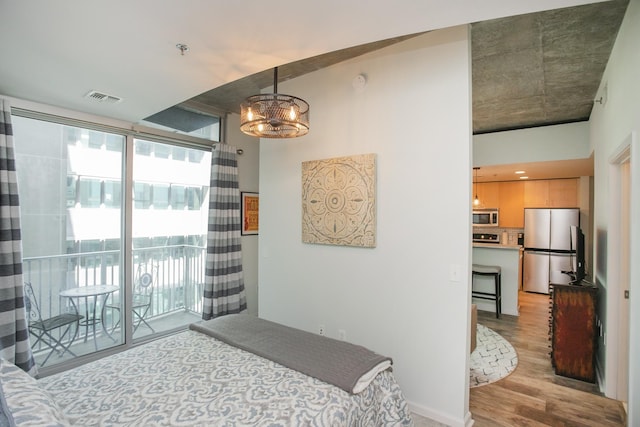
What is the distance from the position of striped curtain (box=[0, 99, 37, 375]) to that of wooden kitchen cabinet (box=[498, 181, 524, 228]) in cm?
829

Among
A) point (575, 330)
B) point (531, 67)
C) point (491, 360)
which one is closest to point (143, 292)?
point (491, 360)

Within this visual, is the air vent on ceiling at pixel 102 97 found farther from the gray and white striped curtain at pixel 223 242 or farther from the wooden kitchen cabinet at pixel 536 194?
the wooden kitchen cabinet at pixel 536 194

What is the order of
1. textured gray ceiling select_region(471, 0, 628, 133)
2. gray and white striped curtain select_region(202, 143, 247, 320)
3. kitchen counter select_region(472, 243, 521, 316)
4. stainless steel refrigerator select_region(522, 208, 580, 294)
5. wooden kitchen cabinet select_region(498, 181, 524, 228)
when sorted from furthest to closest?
wooden kitchen cabinet select_region(498, 181, 524, 228)
stainless steel refrigerator select_region(522, 208, 580, 294)
kitchen counter select_region(472, 243, 521, 316)
gray and white striped curtain select_region(202, 143, 247, 320)
textured gray ceiling select_region(471, 0, 628, 133)

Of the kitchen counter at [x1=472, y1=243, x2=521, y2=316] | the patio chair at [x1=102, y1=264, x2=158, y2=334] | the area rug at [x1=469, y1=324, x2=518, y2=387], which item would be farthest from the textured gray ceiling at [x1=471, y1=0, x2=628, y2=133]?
the patio chair at [x1=102, y1=264, x2=158, y2=334]

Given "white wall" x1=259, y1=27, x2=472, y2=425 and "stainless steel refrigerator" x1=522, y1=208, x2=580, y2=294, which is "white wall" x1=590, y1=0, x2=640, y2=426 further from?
"stainless steel refrigerator" x1=522, y1=208, x2=580, y2=294

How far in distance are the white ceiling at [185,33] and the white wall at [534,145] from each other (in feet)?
12.1

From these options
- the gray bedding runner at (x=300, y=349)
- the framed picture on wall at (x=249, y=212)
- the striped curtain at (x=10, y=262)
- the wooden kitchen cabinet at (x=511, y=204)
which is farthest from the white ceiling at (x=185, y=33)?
the wooden kitchen cabinet at (x=511, y=204)

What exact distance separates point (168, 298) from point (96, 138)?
2265mm

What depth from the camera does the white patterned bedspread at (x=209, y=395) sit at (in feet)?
4.51

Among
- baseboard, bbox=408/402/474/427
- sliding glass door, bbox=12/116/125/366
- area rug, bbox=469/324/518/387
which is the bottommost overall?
area rug, bbox=469/324/518/387

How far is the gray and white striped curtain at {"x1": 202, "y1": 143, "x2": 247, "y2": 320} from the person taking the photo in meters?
3.97

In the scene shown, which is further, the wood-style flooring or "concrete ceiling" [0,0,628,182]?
the wood-style flooring

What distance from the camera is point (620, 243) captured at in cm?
259

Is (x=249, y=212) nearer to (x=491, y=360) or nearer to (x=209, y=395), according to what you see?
(x=209, y=395)
